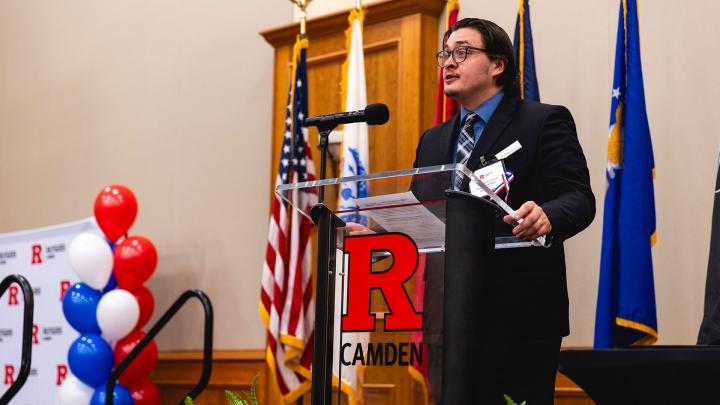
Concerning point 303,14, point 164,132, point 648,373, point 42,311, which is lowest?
point 42,311

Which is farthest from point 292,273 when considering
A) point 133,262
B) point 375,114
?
point 375,114

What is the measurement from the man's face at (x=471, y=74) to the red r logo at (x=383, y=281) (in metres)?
0.83

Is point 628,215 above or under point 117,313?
above

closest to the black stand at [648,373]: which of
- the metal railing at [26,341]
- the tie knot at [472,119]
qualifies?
the tie knot at [472,119]

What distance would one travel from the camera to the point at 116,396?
15.6 ft

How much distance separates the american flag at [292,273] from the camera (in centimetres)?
455

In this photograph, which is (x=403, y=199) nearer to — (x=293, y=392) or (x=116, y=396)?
(x=293, y=392)

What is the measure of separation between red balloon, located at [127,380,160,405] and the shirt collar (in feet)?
10.7

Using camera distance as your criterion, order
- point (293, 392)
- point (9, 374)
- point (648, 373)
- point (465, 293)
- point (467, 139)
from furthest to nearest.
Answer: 1. point (9, 374)
2. point (293, 392)
3. point (467, 139)
4. point (465, 293)
5. point (648, 373)

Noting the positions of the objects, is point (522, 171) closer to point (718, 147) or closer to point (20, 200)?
point (718, 147)

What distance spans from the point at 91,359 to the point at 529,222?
11.7 feet

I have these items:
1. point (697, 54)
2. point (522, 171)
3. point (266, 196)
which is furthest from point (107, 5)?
point (522, 171)

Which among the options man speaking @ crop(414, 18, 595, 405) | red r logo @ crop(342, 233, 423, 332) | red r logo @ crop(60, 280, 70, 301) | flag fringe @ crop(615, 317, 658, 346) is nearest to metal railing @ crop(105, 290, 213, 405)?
red r logo @ crop(60, 280, 70, 301)

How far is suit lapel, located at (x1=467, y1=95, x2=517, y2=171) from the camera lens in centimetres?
228
